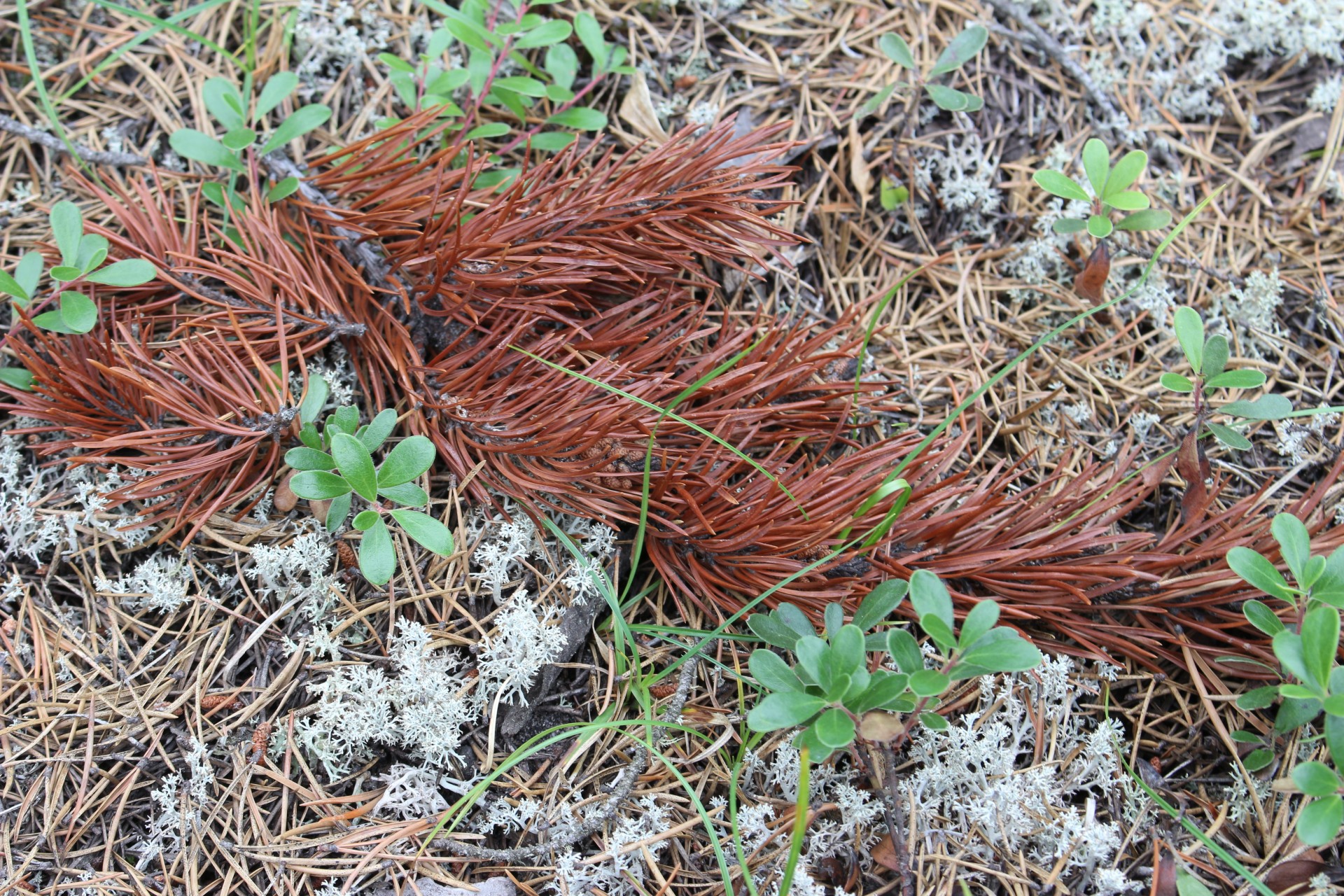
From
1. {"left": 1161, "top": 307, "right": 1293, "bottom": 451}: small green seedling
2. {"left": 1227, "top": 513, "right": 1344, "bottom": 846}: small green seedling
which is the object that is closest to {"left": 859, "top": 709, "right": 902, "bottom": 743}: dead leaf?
{"left": 1227, "top": 513, "right": 1344, "bottom": 846}: small green seedling

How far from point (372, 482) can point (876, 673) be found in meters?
1.05

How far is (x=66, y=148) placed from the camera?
2156 mm

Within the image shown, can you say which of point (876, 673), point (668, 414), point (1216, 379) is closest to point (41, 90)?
point (668, 414)

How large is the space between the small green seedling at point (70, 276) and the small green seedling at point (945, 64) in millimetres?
1864

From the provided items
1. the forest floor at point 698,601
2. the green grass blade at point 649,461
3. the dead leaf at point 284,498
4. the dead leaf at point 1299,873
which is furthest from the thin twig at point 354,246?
the dead leaf at point 1299,873

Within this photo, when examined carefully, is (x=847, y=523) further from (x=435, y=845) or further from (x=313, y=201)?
(x=313, y=201)

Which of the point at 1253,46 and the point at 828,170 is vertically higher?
the point at 1253,46

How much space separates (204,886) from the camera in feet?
5.37

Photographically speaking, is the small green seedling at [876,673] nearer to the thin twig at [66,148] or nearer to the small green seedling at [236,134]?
the small green seedling at [236,134]

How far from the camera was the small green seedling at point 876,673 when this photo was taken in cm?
148

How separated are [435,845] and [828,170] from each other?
6.24 ft

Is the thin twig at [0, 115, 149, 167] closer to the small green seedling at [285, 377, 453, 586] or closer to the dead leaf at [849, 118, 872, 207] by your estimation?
the small green seedling at [285, 377, 453, 586]

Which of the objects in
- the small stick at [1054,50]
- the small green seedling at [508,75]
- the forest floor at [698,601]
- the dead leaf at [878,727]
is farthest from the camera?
the small stick at [1054,50]

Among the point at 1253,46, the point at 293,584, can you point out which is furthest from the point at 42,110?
the point at 1253,46
